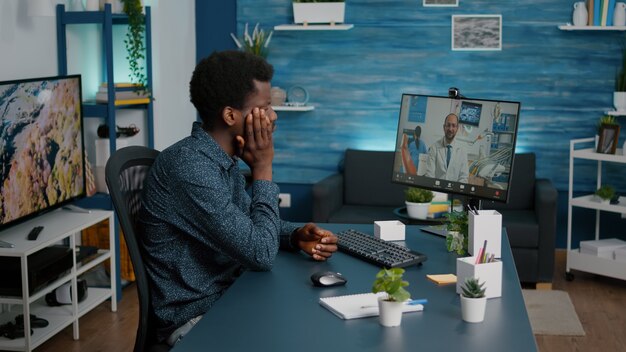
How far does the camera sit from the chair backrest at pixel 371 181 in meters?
5.54

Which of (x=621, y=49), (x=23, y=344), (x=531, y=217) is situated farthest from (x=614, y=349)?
(x=23, y=344)

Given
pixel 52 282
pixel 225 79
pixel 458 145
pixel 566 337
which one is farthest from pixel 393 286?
pixel 566 337

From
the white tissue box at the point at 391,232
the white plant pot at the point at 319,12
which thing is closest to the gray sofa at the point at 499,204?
the white plant pot at the point at 319,12

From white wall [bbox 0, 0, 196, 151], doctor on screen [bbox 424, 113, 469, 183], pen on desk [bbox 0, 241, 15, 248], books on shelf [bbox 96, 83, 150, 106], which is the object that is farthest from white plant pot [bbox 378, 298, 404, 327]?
books on shelf [bbox 96, 83, 150, 106]

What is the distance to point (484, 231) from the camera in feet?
8.12

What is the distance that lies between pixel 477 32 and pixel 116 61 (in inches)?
93.8

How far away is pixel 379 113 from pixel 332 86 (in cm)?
38

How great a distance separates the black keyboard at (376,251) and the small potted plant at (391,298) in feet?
1.58

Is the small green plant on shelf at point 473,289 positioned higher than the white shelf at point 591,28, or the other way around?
the white shelf at point 591,28

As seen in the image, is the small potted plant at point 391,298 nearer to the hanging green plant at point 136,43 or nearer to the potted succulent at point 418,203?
the potted succulent at point 418,203

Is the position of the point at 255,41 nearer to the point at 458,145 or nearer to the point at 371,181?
the point at 371,181

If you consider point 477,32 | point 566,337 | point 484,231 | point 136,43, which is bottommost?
point 566,337

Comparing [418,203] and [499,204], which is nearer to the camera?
[418,203]

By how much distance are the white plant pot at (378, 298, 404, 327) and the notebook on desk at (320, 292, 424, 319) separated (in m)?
0.07
